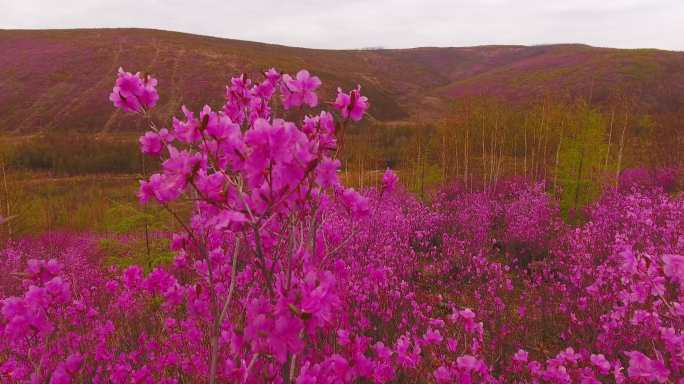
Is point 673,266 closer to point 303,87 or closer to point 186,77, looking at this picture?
point 303,87

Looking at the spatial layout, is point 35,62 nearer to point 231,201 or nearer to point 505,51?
point 231,201

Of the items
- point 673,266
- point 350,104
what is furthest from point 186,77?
point 673,266

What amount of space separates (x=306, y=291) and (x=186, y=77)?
4871 cm

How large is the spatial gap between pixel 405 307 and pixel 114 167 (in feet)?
81.6

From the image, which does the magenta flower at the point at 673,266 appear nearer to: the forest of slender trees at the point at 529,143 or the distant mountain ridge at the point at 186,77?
the forest of slender trees at the point at 529,143

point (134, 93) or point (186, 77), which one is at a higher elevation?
point (186, 77)

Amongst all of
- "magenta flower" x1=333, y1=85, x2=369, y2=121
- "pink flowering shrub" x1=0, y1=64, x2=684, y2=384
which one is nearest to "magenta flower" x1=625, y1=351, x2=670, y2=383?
"pink flowering shrub" x1=0, y1=64, x2=684, y2=384

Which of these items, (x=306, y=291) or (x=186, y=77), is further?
(x=186, y=77)

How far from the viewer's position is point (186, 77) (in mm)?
45062

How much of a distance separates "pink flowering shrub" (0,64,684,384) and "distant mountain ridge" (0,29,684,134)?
3255cm

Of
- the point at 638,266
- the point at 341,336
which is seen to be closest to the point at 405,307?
the point at 341,336

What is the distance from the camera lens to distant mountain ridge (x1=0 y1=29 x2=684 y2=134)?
38.6 meters

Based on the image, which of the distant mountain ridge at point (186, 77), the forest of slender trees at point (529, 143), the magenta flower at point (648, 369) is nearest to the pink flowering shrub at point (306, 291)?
the magenta flower at point (648, 369)

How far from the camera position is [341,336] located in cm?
215
